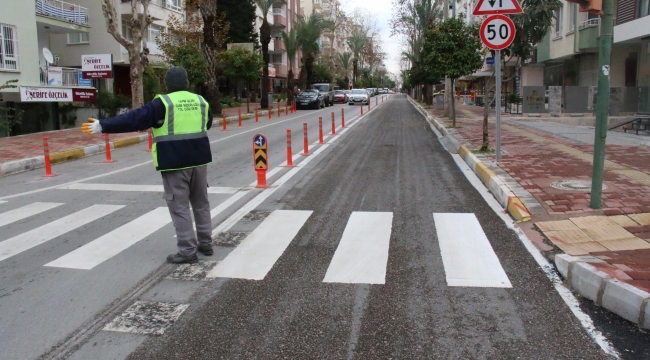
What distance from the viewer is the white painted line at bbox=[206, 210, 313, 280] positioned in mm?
5594

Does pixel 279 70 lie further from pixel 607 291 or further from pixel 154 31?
pixel 607 291

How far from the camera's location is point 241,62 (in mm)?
32031

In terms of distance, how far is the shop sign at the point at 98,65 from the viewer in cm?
2030

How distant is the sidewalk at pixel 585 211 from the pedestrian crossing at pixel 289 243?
2.41 feet

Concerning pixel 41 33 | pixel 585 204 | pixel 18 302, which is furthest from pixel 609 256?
pixel 41 33

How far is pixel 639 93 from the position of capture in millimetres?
23688

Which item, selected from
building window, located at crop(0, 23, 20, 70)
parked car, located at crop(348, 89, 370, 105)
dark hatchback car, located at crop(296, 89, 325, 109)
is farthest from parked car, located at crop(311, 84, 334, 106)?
building window, located at crop(0, 23, 20, 70)

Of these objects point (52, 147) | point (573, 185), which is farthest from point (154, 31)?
point (573, 185)

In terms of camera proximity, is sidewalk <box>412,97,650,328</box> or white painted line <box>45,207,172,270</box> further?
white painted line <box>45,207,172,270</box>

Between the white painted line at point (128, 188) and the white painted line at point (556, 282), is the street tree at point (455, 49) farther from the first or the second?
the white painted line at point (128, 188)

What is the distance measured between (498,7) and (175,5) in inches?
1298

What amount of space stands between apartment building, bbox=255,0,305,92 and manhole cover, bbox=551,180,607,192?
52.5 metres

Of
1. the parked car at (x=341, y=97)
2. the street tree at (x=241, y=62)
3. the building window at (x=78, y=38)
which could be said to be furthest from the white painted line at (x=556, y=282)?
the parked car at (x=341, y=97)

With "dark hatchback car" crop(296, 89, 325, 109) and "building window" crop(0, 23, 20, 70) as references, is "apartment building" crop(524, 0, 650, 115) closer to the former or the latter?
"dark hatchback car" crop(296, 89, 325, 109)
